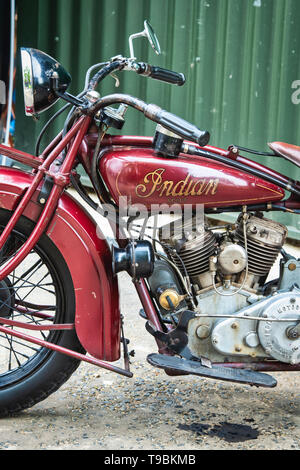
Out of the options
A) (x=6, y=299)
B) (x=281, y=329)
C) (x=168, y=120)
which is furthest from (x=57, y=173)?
(x=281, y=329)

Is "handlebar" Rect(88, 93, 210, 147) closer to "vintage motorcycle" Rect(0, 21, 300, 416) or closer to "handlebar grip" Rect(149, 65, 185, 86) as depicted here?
"vintage motorcycle" Rect(0, 21, 300, 416)

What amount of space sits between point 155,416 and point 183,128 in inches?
48.4

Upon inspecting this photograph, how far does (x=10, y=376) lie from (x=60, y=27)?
17.1 ft

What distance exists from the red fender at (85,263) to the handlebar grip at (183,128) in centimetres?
53

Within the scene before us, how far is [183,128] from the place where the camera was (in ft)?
7.58

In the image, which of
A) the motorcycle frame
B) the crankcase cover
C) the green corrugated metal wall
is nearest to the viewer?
the motorcycle frame

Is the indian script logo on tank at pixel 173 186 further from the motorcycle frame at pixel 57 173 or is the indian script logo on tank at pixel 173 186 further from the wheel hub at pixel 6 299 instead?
the wheel hub at pixel 6 299

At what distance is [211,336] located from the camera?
8.88 feet

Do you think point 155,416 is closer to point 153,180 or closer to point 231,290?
point 231,290

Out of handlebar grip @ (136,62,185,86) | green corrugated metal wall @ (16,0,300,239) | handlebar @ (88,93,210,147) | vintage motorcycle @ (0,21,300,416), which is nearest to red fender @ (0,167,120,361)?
vintage motorcycle @ (0,21,300,416)

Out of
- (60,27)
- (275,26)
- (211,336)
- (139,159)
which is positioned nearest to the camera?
(139,159)

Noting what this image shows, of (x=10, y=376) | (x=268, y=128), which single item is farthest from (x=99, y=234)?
(x=268, y=128)

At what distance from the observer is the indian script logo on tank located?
255 cm

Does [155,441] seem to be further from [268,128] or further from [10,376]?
[268,128]
